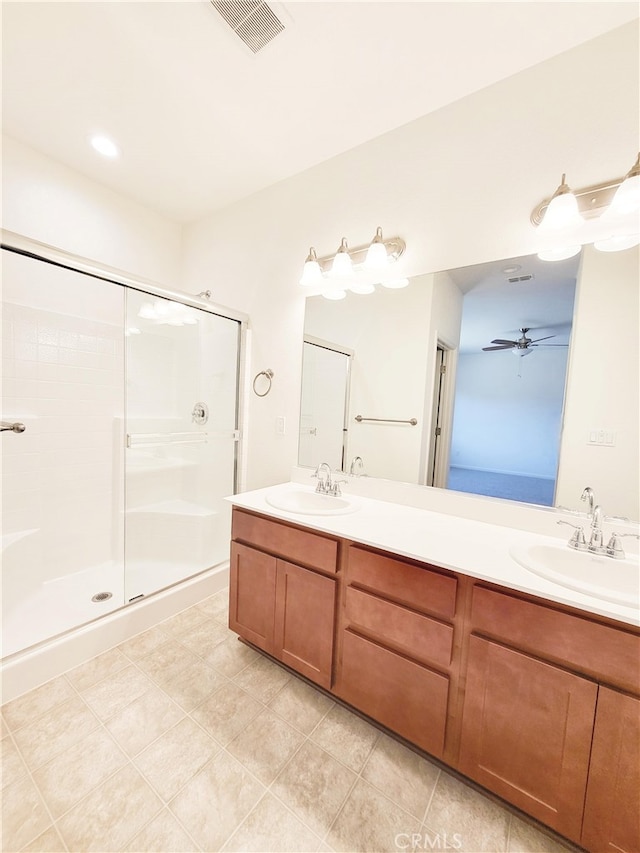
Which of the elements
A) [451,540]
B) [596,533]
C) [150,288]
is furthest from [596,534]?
[150,288]

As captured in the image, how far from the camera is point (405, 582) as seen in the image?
1.18 metres

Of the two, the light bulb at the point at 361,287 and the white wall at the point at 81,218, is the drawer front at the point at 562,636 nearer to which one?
the light bulb at the point at 361,287

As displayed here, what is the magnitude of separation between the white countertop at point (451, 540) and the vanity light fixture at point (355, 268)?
1.19 metres

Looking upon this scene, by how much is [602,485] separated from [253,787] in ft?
5.44

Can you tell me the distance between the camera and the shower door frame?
1.51 meters

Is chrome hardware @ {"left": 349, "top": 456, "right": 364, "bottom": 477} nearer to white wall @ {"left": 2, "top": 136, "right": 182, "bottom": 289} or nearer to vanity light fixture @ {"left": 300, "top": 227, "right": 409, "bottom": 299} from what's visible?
vanity light fixture @ {"left": 300, "top": 227, "right": 409, "bottom": 299}

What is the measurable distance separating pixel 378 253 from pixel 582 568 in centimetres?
159

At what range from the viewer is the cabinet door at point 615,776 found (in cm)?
84

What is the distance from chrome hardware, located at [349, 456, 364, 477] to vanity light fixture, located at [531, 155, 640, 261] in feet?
4.22

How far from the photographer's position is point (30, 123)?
5.86ft

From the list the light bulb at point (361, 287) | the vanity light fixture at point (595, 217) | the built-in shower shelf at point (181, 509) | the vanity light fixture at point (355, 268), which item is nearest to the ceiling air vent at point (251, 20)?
the vanity light fixture at point (355, 268)

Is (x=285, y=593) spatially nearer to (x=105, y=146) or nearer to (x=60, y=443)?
(x=60, y=443)

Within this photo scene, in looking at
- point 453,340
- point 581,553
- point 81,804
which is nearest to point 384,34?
point 453,340

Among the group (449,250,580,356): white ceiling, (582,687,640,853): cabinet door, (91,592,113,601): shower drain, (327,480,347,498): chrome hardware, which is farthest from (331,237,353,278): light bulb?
(91,592,113,601): shower drain
